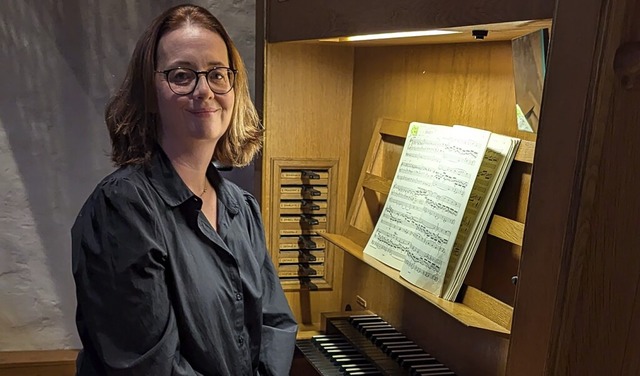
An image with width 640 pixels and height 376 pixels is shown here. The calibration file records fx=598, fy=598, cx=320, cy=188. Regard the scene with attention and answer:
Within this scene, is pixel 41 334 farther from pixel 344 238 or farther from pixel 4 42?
pixel 344 238

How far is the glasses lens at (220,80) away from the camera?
1.31 metres

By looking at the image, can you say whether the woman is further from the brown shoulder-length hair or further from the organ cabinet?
the organ cabinet

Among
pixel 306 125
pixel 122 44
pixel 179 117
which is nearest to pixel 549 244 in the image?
pixel 179 117

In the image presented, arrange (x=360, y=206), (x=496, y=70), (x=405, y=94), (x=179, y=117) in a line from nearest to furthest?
1. (x=179, y=117)
2. (x=496, y=70)
3. (x=405, y=94)
4. (x=360, y=206)

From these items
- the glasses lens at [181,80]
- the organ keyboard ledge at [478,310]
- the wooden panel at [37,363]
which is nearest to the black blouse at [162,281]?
the glasses lens at [181,80]

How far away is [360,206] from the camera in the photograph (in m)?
1.89

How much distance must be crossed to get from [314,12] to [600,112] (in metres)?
0.99

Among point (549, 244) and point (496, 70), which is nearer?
point (549, 244)

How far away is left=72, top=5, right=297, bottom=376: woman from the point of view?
1.16m

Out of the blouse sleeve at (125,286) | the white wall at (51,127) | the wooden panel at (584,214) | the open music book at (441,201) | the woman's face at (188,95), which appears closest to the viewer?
the wooden panel at (584,214)

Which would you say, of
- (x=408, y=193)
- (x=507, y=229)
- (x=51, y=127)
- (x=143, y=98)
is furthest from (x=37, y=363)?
(x=507, y=229)

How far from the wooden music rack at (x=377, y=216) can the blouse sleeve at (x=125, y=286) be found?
2.07ft

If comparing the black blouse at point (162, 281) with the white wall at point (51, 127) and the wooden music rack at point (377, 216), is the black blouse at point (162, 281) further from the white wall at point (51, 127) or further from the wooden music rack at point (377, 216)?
the white wall at point (51, 127)

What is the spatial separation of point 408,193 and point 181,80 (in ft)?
2.20
